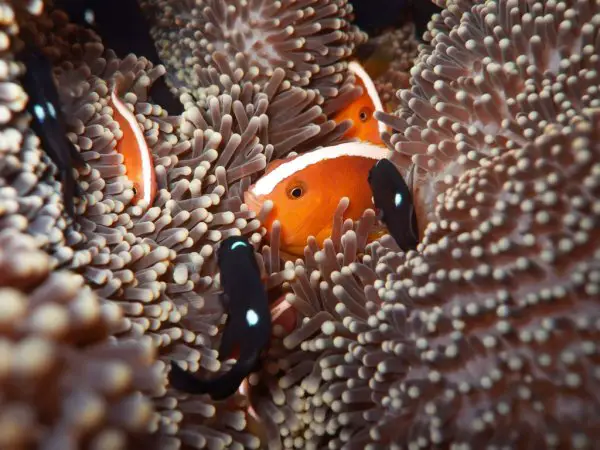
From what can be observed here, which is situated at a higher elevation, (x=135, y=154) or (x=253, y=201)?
(x=135, y=154)

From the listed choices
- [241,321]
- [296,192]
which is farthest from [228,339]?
[296,192]

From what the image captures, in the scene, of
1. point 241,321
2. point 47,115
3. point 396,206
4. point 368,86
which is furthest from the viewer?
point 368,86

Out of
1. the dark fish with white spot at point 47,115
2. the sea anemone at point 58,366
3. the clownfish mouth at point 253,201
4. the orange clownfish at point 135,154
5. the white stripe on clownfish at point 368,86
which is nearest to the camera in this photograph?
the sea anemone at point 58,366

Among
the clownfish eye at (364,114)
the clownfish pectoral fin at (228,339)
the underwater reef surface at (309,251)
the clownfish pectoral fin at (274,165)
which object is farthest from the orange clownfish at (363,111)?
the clownfish pectoral fin at (228,339)

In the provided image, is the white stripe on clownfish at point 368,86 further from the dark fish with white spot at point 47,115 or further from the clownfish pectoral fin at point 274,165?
the dark fish with white spot at point 47,115

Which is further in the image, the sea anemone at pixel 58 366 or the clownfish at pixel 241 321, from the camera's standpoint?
the clownfish at pixel 241 321

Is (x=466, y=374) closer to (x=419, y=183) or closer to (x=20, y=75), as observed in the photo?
(x=419, y=183)

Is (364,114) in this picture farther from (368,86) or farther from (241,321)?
(241,321)

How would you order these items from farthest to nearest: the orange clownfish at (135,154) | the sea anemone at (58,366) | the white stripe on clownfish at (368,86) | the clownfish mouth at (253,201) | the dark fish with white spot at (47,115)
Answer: the white stripe on clownfish at (368,86) < the clownfish mouth at (253,201) < the orange clownfish at (135,154) < the dark fish with white spot at (47,115) < the sea anemone at (58,366)
